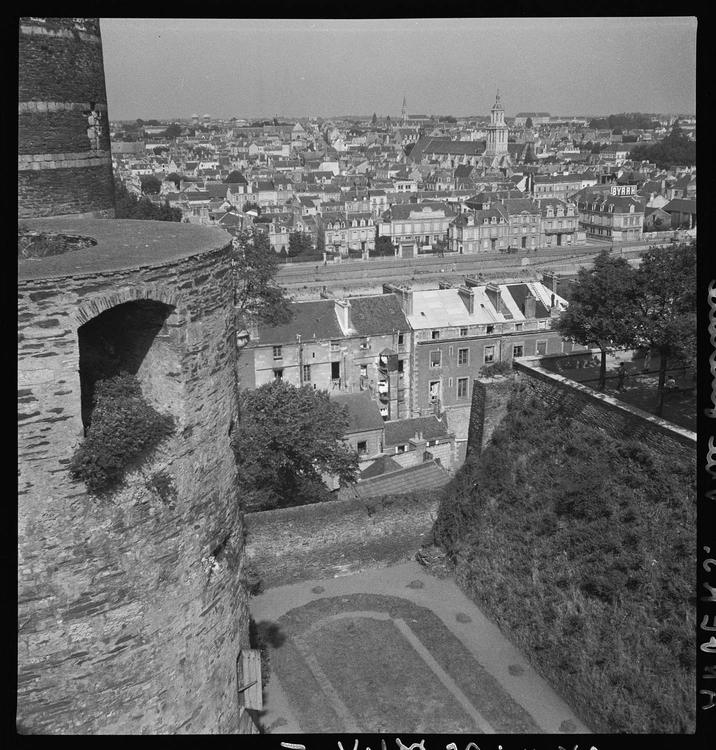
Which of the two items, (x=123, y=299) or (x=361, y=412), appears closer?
(x=123, y=299)

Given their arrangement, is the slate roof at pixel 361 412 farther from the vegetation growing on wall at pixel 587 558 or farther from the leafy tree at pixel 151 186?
the leafy tree at pixel 151 186

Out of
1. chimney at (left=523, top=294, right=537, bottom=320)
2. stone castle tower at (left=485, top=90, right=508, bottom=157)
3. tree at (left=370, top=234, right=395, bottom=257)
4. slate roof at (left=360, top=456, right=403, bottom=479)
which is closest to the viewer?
slate roof at (left=360, top=456, right=403, bottom=479)

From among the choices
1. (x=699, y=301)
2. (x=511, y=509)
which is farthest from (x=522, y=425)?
(x=699, y=301)

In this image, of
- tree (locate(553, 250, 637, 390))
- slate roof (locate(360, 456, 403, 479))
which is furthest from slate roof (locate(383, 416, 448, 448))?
tree (locate(553, 250, 637, 390))

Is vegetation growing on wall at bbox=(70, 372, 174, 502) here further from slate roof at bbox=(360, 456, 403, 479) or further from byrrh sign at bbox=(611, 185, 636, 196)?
byrrh sign at bbox=(611, 185, 636, 196)

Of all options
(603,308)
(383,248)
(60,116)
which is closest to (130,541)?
(60,116)

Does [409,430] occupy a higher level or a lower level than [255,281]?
lower

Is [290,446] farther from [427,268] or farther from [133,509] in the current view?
[427,268]
